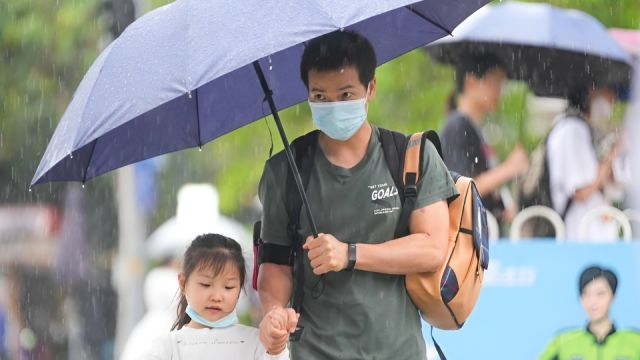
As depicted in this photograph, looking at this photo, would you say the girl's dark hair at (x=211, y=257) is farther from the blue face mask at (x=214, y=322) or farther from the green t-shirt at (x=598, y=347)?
the green t-shirt at (x=598, y=347)

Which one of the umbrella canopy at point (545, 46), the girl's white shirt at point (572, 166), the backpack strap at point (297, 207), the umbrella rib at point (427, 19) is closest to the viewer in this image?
the backpack strap at point (297, 207)

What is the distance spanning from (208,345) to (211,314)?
0.39ft

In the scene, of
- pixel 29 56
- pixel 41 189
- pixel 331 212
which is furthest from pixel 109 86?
pixel 41 189

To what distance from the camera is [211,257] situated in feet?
18.0

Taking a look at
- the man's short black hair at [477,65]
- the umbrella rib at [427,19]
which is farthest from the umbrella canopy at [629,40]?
the umbrella rib at [427,19]

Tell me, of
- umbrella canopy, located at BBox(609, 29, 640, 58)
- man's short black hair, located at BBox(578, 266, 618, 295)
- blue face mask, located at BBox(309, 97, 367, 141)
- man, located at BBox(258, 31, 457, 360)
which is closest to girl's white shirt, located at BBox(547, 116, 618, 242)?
man's short black hair, located at BBox(578, 266, 618, 295)

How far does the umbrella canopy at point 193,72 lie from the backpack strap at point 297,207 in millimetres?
376

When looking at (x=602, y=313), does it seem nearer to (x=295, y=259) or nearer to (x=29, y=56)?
(x=295, y=259)

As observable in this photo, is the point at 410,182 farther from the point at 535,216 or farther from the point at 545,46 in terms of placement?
the point at 545,46

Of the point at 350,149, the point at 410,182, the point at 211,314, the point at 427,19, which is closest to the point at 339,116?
the point at 350,149

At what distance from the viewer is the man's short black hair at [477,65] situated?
1010 centimetres

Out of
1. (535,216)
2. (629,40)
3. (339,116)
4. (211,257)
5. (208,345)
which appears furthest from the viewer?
(629,40)

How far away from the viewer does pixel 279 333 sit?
4.94 metres

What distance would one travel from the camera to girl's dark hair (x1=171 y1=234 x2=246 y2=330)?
547 cm
